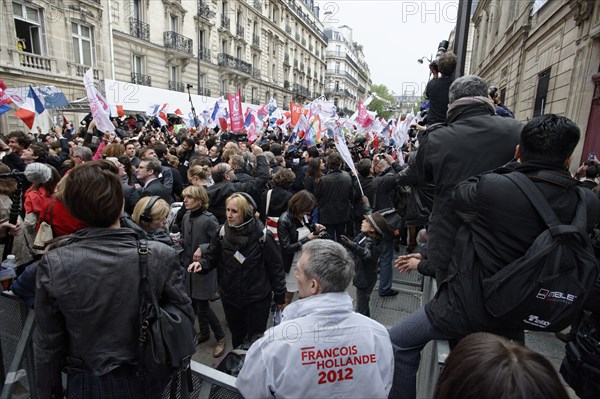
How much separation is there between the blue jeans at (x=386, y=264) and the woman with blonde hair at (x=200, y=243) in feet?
7.71

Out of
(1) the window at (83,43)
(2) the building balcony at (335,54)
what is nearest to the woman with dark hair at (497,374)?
(1) the window at (83,43)

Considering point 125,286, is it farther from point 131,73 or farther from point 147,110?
point 131,73

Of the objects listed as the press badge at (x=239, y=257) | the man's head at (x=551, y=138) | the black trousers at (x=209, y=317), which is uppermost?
the man's head at (x=551, y=138)

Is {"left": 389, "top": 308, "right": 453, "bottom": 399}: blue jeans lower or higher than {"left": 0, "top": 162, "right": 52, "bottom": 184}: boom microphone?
lower

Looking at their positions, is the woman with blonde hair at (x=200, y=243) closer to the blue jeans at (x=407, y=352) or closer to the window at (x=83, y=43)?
the blue jeans at (x=407, y=352)

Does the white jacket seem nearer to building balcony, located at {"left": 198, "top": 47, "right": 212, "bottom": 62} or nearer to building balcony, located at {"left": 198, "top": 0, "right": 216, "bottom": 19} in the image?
building balcony, located at {"left": 198, "top": 0, "right": 216, "bottom": 19}

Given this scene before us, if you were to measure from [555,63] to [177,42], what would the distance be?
23618 mm

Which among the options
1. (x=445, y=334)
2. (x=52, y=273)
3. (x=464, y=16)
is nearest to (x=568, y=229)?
(x=445, y=334)

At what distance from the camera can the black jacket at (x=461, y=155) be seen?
1895 mm

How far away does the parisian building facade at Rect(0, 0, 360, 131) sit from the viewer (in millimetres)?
15289

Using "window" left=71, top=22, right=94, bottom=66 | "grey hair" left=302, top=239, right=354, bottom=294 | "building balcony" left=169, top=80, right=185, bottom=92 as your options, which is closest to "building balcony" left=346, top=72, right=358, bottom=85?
"building balcony" left=169, top=80, right=185, bottom=92

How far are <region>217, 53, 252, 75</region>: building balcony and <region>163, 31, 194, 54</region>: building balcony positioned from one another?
15.2 feet

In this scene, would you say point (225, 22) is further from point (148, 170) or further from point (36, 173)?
point (36, 173)

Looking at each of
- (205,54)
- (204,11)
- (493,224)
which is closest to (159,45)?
(205,54)
